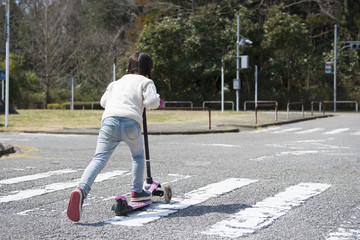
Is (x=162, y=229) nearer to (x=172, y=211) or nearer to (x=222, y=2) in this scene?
(x=172, y=211)

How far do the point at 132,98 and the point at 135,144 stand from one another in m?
0.49

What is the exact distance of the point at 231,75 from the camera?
139 ft

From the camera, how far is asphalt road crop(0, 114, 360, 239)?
15.5ft

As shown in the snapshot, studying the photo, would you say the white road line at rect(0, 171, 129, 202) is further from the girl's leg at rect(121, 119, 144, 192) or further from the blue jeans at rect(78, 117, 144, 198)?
the girl's leg at rect(121, 119, 144, 192)

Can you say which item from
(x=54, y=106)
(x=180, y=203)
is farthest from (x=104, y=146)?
(x=54, y=106)

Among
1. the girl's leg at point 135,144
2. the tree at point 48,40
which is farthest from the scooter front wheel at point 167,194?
the tree at point 48,40

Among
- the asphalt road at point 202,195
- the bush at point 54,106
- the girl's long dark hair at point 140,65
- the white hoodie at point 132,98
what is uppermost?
the girl's long dark hair at point 140,65

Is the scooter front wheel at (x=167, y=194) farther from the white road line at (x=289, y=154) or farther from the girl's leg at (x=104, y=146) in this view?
the white road line at (x=289, y=154)

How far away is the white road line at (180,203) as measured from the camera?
5.10 m

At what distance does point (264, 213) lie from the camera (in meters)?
5.40

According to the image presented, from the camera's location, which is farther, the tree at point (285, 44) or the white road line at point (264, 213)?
the tree at point (285, 44)

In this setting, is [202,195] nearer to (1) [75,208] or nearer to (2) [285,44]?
(1) [75,208]

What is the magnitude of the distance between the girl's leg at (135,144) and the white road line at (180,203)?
317 mm

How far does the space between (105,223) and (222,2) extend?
40248 mm
